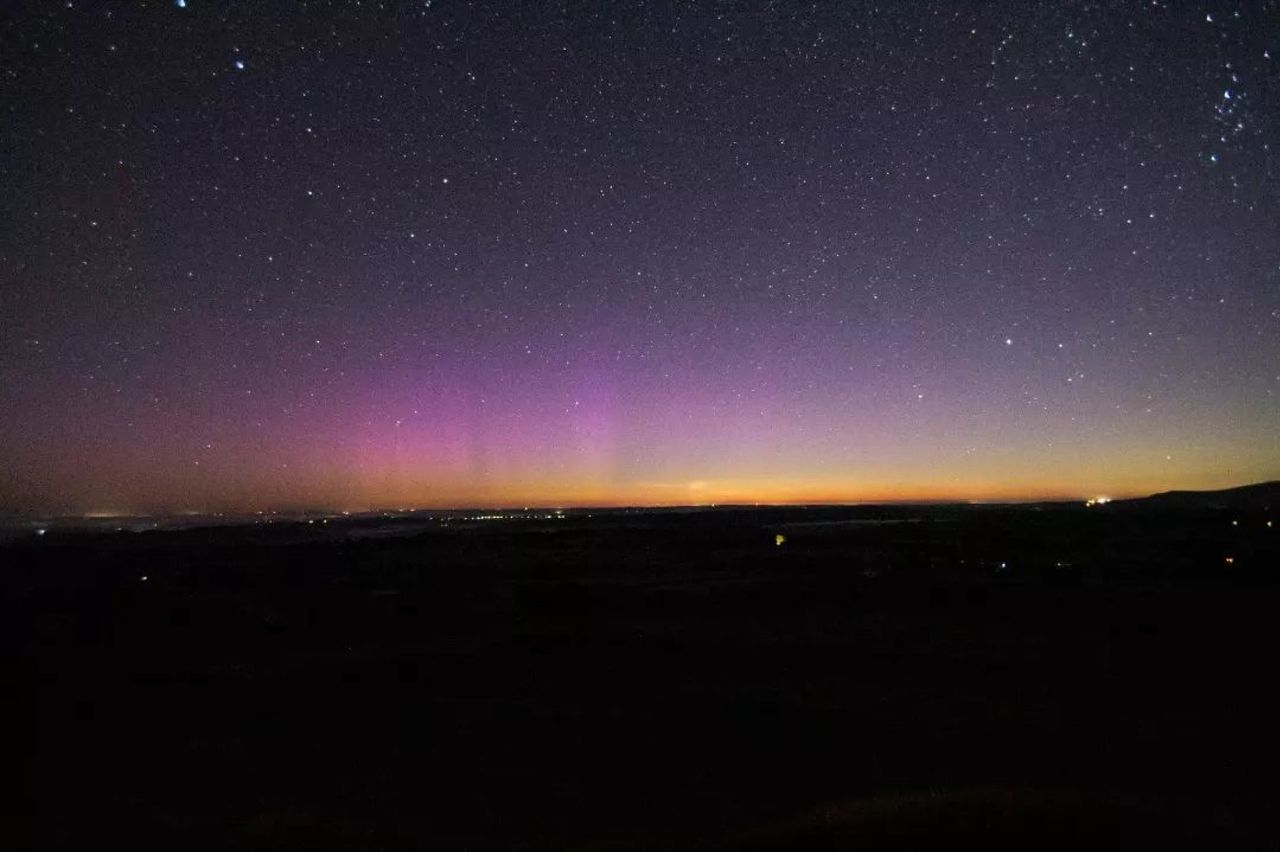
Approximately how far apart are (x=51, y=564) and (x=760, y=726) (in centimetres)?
3724

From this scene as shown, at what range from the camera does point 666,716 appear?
10016mm

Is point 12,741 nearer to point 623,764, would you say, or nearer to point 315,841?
point 315,841

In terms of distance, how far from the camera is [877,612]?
1723 centimetres

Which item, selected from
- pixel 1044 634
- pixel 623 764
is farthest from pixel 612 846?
pixel 1044 634

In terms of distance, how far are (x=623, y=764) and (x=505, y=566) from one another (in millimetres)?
21956

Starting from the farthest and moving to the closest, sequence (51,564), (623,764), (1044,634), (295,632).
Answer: (51,564)
(295,632)
(1044,634)
(623,764)

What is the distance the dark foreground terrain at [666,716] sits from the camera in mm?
6883

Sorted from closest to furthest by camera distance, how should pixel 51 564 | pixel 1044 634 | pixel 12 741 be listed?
pixel 12 741 < pixel 1044 634 < pixel 51 564

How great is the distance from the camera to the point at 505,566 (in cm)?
2972

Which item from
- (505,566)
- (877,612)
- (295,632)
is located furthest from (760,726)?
(505,566)

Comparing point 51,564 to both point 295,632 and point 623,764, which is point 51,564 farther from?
point 623,764

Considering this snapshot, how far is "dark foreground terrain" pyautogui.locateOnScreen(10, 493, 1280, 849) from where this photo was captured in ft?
22.6

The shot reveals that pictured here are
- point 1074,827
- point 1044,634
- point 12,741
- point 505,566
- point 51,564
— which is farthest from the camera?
point 51,564

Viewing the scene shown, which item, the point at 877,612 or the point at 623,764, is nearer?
the point at 623,764
